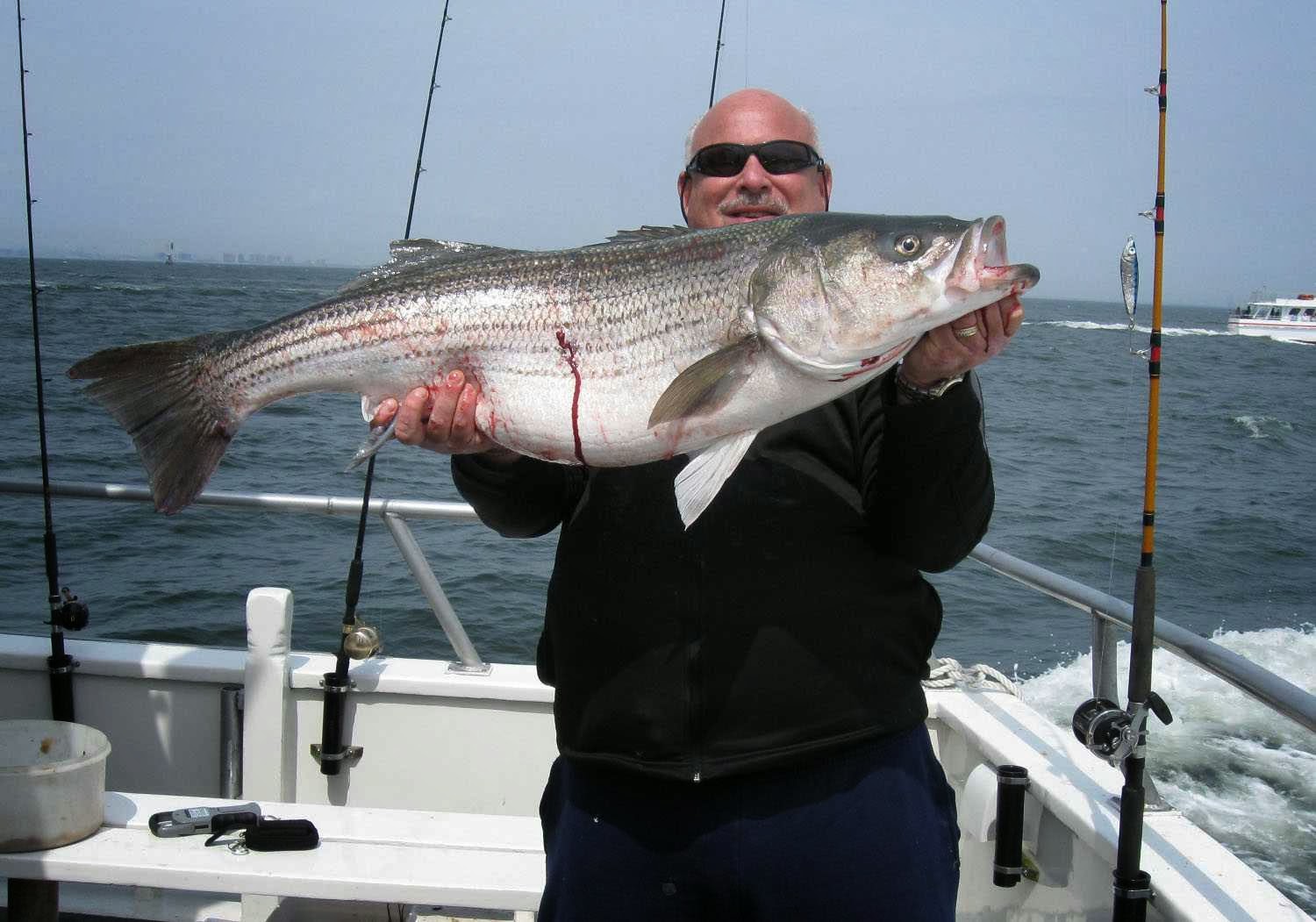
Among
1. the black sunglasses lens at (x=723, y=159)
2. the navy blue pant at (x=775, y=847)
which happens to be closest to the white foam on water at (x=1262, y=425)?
the black sunglasses lens at (x=723, y=159)

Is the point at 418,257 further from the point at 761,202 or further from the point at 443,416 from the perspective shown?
the point at 761,202

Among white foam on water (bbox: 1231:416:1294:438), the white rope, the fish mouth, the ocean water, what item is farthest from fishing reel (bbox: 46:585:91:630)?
white foam on water (bbox: 1231:416:1294:438)

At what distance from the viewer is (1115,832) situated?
3285 mm

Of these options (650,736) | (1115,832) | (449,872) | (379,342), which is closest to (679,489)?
(650,736)

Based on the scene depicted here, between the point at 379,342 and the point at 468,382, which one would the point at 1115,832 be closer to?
the point at 468,382

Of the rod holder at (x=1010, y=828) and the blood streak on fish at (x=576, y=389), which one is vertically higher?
the blood streak on fish at (x=576, y=389)

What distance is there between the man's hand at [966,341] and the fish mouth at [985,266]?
0.15 feet

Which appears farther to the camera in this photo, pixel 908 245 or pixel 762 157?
pixel 762 157

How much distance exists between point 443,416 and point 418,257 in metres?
0.62

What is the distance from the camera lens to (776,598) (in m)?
2.43

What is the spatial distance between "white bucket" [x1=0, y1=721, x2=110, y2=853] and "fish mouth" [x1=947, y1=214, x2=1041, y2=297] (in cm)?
308

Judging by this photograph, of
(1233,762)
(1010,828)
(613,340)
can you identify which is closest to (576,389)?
(613,340)

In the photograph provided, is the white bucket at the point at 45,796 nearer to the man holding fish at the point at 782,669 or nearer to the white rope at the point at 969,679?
the man holding fish at the point at 782,669

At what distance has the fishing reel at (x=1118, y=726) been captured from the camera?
3.06 m
